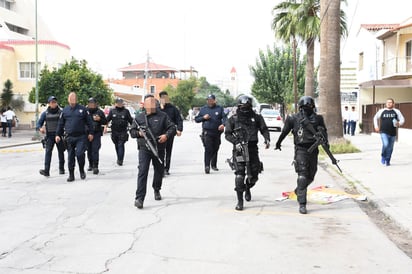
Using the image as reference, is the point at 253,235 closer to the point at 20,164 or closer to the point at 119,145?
the point at 119,145

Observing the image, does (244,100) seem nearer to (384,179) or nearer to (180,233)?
(180,233)

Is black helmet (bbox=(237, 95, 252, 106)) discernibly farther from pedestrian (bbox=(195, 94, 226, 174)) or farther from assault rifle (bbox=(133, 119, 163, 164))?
pedestrian (bbox=(195, 94, 226, 174))

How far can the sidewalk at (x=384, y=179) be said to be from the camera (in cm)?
775

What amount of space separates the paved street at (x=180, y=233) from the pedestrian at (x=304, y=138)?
47 centimetres

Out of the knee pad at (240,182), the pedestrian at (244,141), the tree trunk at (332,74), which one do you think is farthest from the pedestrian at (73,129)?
the tree trunk at (332,74)

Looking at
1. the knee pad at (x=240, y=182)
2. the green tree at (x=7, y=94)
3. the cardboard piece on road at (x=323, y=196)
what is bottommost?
the cardboard piece on road at (x=323, y=196)

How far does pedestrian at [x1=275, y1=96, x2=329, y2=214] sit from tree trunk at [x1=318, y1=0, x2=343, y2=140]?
1075cm

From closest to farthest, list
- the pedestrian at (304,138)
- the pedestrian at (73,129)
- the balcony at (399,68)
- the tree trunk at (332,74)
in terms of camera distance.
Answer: the pedestrian at (304,138) → the pedestrian at (73,129) → the tree trunk at (332,74) → the balcony at (399,68)

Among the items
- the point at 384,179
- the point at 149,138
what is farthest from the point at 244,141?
the point at 384,179

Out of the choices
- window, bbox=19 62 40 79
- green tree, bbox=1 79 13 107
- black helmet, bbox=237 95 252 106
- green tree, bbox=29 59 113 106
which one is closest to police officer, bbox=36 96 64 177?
black helmet, bbox=237 95 252 106

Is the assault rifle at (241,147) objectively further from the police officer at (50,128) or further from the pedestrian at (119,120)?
the pedestrian at (119,120)

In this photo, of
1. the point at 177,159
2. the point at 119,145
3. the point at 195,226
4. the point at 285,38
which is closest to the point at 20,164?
the point at 119,145

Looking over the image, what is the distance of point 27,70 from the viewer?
1511 inches

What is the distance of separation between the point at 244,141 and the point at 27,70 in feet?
112
